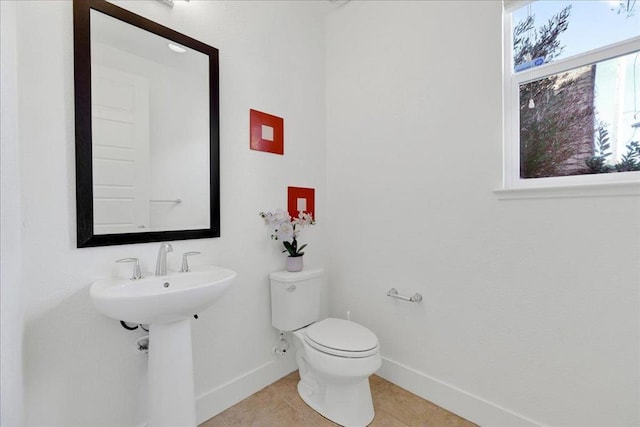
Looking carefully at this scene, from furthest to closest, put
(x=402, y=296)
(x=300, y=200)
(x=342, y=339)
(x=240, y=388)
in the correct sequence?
(x=300, y=200) → (x=402, y=296) → (x=240, y=388) → (x=342, y=339)

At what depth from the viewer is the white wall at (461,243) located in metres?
1.19

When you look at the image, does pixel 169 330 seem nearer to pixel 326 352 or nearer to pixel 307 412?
pixel 326 352

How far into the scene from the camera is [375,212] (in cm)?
193

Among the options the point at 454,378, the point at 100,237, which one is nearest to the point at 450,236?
the point at 454,378

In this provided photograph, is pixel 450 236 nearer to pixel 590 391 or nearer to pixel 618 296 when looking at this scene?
pixel 618 296

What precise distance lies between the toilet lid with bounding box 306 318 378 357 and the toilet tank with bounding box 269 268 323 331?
15cm

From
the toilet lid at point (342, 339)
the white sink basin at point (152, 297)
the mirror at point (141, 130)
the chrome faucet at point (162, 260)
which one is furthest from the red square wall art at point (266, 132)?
the toilet lid at point (342, 339)

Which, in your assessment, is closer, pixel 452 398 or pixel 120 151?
pixel 120 151

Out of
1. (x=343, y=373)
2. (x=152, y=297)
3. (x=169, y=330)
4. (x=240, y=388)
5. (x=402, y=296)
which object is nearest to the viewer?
(x=152, y=297)

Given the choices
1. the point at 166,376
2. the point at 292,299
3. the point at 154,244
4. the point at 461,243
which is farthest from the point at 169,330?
the point at 461,243

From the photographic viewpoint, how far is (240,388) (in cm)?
166

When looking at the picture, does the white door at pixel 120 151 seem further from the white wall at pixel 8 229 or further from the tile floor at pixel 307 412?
the tile floor at pixel 307 412

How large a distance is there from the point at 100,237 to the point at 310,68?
167 cm

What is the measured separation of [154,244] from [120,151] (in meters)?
0.43
